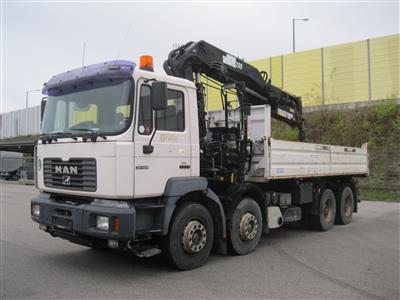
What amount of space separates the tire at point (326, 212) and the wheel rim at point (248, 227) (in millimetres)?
2924

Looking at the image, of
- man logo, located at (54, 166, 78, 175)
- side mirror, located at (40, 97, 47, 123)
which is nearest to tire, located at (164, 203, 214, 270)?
man logo, located at (54, 166, 78, 175)

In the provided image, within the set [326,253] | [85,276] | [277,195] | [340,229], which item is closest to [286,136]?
[340,229]

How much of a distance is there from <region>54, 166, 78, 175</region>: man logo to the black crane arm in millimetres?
2139

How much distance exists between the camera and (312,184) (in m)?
9.96

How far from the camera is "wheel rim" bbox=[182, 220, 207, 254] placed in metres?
6.40

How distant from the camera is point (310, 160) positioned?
9.41 metres

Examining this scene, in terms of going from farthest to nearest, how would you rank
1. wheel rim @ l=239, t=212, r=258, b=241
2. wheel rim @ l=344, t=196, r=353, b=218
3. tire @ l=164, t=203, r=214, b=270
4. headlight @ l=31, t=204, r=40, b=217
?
1. wheel rim @ l=344, t=196, r=353, b=218
2. wheel rim @ l=239, t=212, r=258, b=241
3. headlight @ l=31, t=204, r=40, b=217
4. tire @ l=164, t=203, r=214, b=270

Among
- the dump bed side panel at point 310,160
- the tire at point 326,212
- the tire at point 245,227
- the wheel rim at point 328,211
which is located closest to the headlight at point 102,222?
the tire at point 245,227

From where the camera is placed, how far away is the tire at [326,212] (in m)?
10.2

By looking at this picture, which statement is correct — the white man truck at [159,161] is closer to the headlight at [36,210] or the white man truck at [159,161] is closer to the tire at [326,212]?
the headlight at [36,210]

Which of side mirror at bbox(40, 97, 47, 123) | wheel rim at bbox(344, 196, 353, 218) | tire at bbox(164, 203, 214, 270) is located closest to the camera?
tire at bbox(164, 203, 214, 270)

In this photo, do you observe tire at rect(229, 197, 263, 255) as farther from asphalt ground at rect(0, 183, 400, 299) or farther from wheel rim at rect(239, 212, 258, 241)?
asphalt ground at rect(0, 183, 400, 299)

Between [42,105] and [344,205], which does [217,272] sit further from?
[344,205]

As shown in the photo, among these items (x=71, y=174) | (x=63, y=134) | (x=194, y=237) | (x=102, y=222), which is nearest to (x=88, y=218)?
(x=102, y=222)
